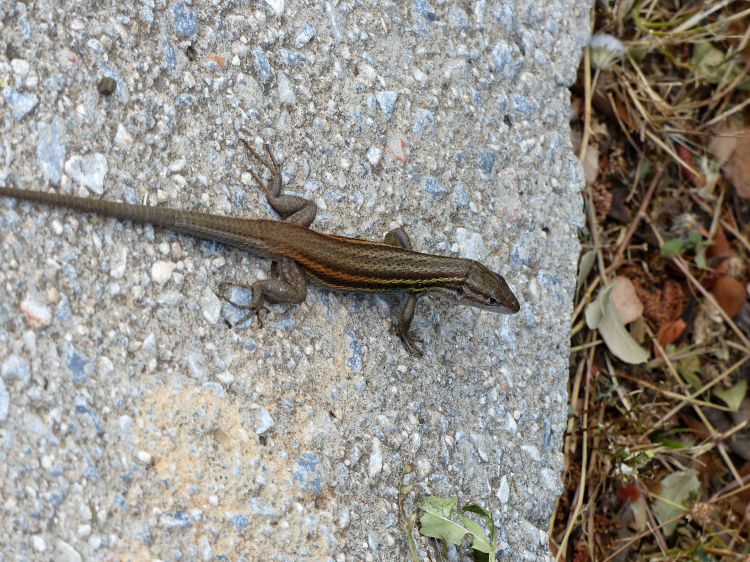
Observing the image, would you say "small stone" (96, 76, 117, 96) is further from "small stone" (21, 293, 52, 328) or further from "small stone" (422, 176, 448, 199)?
"small stone" (422, 176, 448, 199)

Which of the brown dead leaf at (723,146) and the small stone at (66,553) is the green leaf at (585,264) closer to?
the brown dead leaf at (723,146)

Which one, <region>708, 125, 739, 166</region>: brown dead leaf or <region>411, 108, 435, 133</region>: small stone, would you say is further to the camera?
<region>708, 125, 739, 166</region>: brown dead leaf

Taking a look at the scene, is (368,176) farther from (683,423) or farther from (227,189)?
(683,423)

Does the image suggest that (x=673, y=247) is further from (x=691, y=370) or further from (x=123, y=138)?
(x=123, y=138)

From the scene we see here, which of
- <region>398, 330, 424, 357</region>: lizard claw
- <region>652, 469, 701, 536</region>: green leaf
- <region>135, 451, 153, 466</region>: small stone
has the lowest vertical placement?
<region>652, 469, 701, 536</region>: green leaf

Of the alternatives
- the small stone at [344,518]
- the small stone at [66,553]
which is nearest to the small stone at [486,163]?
the small stone at [344,518]

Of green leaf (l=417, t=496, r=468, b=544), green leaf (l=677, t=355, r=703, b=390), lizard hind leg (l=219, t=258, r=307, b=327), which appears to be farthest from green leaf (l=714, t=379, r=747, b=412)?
lizard hind leg (l=219, t=258, r=307, b=327)
